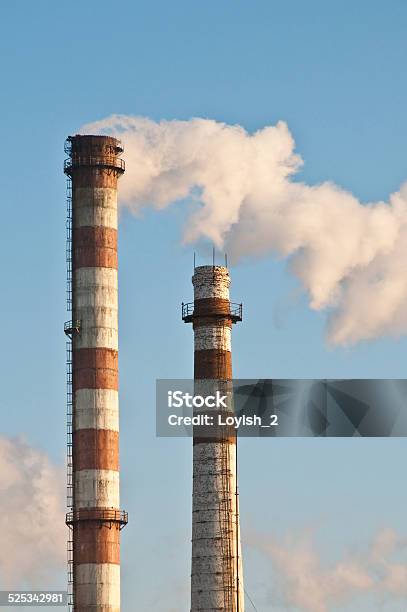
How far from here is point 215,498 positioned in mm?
67438

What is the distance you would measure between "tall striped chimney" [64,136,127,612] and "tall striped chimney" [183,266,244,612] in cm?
424

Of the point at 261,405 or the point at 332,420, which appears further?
the point at 261,405

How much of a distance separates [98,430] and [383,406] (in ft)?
50.4

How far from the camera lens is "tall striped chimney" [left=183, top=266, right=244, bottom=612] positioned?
66500mm

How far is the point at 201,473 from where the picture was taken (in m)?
67.6

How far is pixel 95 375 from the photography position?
230 ft

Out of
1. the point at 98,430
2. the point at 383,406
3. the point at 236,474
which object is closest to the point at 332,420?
the point at 383,406

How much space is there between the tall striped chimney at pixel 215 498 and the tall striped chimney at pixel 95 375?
13.9ft

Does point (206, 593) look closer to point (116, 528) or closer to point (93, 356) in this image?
point (116, 528)

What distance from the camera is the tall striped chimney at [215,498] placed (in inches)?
2618

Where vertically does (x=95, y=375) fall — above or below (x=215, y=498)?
above

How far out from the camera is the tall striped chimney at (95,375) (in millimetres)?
68625

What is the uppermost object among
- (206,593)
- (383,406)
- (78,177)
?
(78,177)

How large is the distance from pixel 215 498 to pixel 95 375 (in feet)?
26.6
